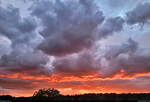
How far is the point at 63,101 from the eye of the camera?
25156 mm

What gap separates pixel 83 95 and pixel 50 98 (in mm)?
4399

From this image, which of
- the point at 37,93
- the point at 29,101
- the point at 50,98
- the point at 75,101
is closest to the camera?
the point at 75,101

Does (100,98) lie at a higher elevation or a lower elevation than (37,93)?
lower

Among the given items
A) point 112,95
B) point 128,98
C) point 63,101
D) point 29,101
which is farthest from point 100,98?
point 29,101

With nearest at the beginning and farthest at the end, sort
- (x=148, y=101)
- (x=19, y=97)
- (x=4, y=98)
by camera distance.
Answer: (x=148, y=101) < (x=19, y=97) < (x=4, y=98)

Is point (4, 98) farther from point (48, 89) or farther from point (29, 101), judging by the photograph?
point (48, 89)

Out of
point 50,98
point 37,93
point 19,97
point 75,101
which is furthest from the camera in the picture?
point 37,93

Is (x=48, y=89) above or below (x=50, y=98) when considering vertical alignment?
above

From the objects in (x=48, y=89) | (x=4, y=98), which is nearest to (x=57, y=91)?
(x=48, y=89)

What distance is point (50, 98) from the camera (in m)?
26.3

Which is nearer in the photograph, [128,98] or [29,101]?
[128,98]

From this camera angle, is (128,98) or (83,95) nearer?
(128,98)

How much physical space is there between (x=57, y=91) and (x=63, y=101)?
40.4m

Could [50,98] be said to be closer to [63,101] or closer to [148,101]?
[63,101]
